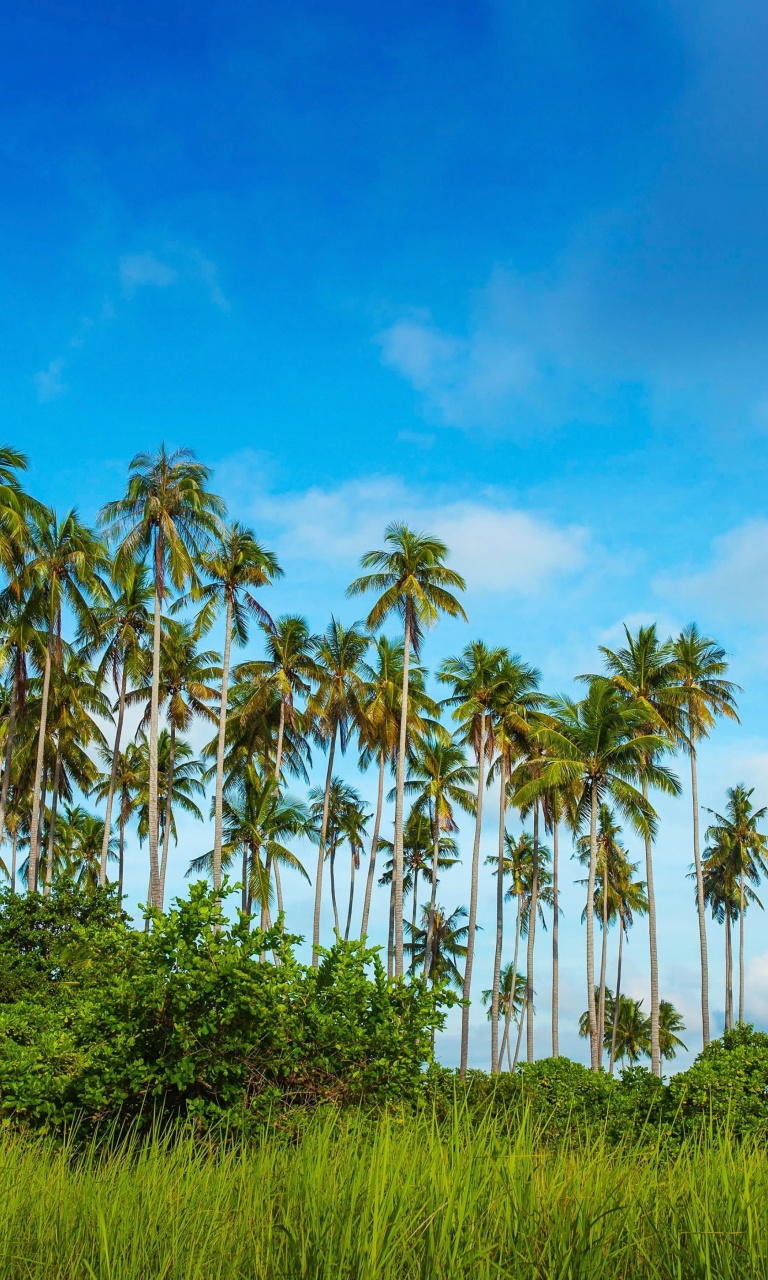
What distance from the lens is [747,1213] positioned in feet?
13.3

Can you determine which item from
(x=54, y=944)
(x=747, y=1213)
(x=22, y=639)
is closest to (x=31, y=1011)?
(x=54, y=944)

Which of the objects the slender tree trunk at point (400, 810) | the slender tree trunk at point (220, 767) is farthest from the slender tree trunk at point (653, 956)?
the slender tree trunk at point (220, 767)

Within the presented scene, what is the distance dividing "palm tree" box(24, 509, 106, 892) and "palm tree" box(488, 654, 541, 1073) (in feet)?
55.9

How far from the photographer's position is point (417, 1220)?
4.28m

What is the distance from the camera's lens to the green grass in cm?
400

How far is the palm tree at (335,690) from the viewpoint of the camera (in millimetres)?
43688

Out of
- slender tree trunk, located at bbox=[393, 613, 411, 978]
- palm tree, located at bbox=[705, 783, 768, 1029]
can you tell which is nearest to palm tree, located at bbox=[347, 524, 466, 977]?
slender tree trunk, located at bbox=[393, 613, 411, 978]

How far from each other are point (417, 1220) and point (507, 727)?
40.4 metres

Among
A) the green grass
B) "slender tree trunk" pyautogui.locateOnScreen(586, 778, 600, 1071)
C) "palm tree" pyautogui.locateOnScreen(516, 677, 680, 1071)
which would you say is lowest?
the green grass

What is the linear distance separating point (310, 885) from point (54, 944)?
2438cm

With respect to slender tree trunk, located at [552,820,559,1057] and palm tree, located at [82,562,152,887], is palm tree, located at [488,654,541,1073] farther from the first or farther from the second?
palm tree, located at [82,562,152,887]

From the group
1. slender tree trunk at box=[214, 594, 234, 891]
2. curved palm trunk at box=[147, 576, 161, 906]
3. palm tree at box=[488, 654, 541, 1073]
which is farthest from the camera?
palm tree at box=[488, 654, 541, 1073]

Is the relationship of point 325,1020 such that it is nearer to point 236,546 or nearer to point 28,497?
point 28,497

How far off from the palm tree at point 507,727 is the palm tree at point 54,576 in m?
17.0
